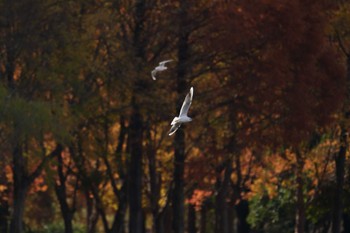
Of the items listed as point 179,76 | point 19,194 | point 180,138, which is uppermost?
point 179,76

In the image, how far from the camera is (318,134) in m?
37.5

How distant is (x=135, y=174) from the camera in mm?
35781

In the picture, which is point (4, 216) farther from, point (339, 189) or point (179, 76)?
point (339, 189)

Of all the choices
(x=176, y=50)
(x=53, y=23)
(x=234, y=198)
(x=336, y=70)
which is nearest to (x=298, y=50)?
(x=336, y=70)

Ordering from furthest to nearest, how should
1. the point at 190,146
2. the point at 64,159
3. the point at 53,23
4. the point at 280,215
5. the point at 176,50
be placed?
the point at 280,215
the point at 64,159
the point at 190,146
the point at 176,50
the point at 53,23

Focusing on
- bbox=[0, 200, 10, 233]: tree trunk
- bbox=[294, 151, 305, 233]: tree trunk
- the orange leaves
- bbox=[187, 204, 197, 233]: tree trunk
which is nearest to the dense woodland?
bbox=[294, 151, 305, 233]: tree trunk

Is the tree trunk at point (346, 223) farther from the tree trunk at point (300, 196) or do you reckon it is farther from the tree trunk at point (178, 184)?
the tree trunk at point (178, 184)

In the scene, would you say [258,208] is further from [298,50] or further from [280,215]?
[298,50]

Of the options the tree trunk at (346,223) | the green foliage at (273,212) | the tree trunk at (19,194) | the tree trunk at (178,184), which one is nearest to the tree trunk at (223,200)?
the tree trunk at (178,184)

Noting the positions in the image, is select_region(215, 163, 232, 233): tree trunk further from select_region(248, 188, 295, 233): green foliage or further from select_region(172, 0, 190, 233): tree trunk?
select_region(248, 188, 295, 233): green foliage

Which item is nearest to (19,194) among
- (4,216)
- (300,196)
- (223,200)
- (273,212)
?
(4,216)

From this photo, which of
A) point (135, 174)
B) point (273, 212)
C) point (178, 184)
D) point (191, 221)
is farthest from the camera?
point (191, 221)

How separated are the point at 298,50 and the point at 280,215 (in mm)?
15444

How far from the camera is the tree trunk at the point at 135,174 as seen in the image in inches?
1406
